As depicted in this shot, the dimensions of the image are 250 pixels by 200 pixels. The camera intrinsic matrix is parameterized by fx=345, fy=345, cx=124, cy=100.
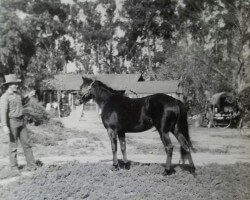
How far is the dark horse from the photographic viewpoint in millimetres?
6652

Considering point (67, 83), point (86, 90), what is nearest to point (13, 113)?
point (86, 90)

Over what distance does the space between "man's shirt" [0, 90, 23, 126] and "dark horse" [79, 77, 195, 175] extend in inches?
52.6

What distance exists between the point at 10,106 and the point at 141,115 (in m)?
2.74

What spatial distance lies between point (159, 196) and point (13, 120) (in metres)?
3.58

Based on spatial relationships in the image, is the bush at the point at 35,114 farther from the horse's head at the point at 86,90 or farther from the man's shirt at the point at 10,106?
the horse's head at the point at 86,90

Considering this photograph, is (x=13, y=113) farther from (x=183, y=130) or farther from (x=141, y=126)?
(x=183, y=130)

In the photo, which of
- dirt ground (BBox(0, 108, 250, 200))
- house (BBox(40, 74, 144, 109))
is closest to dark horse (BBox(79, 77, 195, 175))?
dirt ground (BBox(0, 108, 250, 200))

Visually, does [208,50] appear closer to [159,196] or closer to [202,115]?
[202,115]

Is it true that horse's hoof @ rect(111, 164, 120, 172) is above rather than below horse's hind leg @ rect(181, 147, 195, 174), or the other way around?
below

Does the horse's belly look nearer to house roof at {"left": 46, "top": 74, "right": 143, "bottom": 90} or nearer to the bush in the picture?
the bush

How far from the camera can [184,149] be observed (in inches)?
264

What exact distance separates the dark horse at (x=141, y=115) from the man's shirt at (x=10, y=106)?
1335mm

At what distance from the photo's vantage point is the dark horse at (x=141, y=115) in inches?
262

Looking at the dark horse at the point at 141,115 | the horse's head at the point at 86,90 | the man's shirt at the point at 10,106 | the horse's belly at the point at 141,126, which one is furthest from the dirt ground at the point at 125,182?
the horse's head at the point at 86,90
